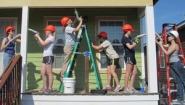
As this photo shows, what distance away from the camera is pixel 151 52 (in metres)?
5.43

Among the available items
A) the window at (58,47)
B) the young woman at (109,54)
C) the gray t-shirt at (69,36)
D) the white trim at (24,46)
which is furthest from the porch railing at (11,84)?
the young woman at (109,54)

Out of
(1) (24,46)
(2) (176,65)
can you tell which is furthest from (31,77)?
(2) (176,65)

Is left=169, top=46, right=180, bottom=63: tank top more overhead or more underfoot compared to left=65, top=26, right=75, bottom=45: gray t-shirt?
more underfoot

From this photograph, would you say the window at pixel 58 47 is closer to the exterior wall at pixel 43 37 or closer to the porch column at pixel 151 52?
the exterior wall at pixel 43 37

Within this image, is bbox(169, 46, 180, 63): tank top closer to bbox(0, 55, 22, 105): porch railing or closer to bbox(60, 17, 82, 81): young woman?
bbox(60, 17, 82, 81): young woman

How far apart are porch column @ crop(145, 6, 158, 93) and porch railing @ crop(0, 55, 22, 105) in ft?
9.26

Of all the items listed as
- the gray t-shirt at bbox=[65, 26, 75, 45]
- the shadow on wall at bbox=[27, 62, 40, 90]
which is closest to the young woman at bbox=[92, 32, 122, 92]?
the gray t-shirt at bbox=[65, 26, 75, 45]

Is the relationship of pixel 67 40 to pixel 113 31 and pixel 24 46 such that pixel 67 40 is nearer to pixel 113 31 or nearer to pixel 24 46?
pixel 24 46

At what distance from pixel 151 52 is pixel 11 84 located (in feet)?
10.0

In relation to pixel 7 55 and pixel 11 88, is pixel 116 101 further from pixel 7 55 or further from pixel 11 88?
pixel 7 55

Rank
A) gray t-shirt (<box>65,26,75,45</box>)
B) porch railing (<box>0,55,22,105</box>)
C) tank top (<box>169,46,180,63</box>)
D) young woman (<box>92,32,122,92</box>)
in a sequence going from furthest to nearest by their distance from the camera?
young woman (<box>92,32,122,92</box>) → gray t-shirt (<box>65,26,75,45</box>) → tank top (<box>169,46,180,63</box>) → porch railing (<box>0,55,22,105</box>)

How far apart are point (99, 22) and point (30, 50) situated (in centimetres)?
215

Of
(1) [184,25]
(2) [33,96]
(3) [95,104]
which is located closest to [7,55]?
(2) [33,96]

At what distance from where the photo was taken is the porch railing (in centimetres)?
398
